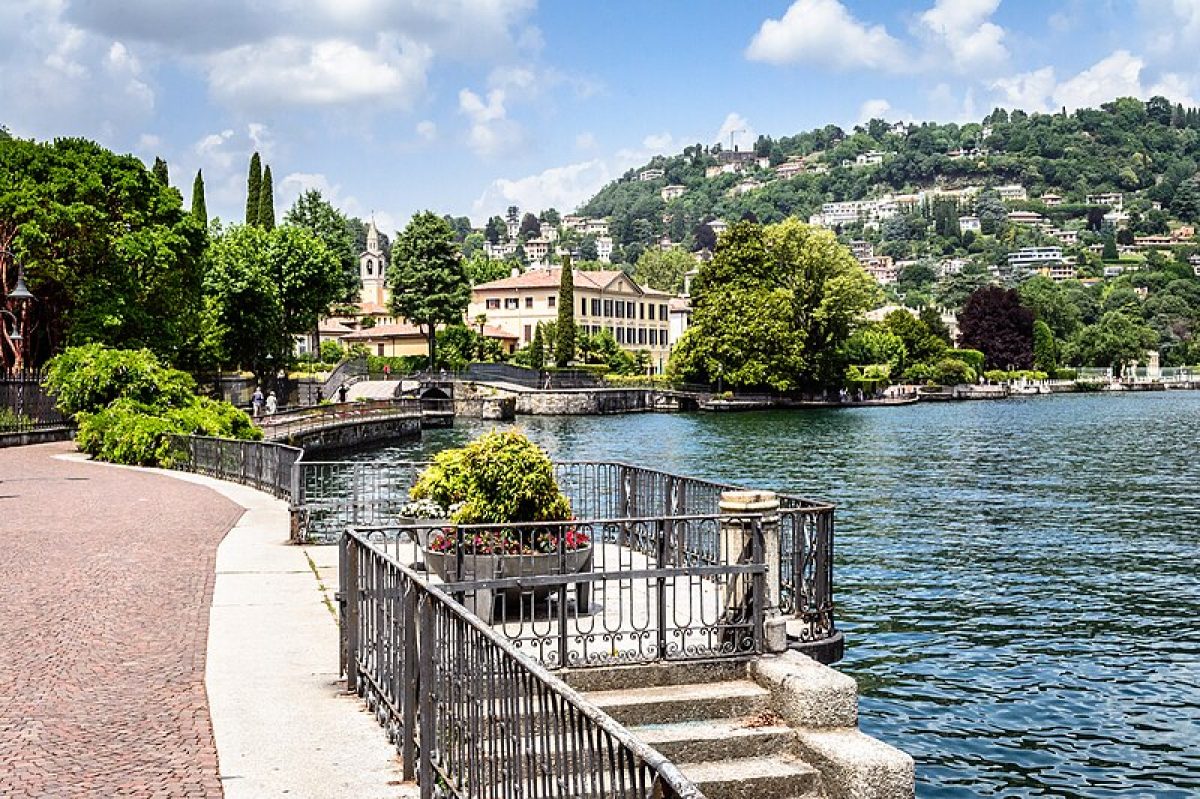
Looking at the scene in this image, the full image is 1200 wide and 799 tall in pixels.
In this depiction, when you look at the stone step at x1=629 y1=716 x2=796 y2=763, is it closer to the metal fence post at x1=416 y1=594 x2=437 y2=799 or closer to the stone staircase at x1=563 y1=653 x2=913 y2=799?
the stone staircase at x1=563 y1=653 x2=913 y2=799

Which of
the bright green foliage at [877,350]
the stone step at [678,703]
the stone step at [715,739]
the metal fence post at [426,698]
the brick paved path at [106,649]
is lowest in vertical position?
the stone step at [715,739]

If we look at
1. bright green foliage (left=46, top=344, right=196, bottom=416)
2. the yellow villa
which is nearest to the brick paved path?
bright green foliage (left=46, top=344, right=196, bottom=416)

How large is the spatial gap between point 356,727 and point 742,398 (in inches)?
3736

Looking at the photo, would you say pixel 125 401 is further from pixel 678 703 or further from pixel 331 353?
pixel 331 353

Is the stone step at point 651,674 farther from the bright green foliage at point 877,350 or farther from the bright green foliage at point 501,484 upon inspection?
the bright green foliage at point 877,350

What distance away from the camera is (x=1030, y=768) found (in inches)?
500

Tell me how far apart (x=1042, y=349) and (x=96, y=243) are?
447 ft

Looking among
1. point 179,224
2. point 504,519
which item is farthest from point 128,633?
point 179,224

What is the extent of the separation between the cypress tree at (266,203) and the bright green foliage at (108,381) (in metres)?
62.1

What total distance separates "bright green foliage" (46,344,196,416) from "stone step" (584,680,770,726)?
104 feet

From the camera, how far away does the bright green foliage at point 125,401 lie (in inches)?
1406

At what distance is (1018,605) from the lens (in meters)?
20.6

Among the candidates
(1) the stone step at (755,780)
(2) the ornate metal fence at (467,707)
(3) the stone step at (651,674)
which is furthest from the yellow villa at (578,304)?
(2) the ornate metal fence at (467,707)

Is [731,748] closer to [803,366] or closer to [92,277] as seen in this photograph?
[92,277]
